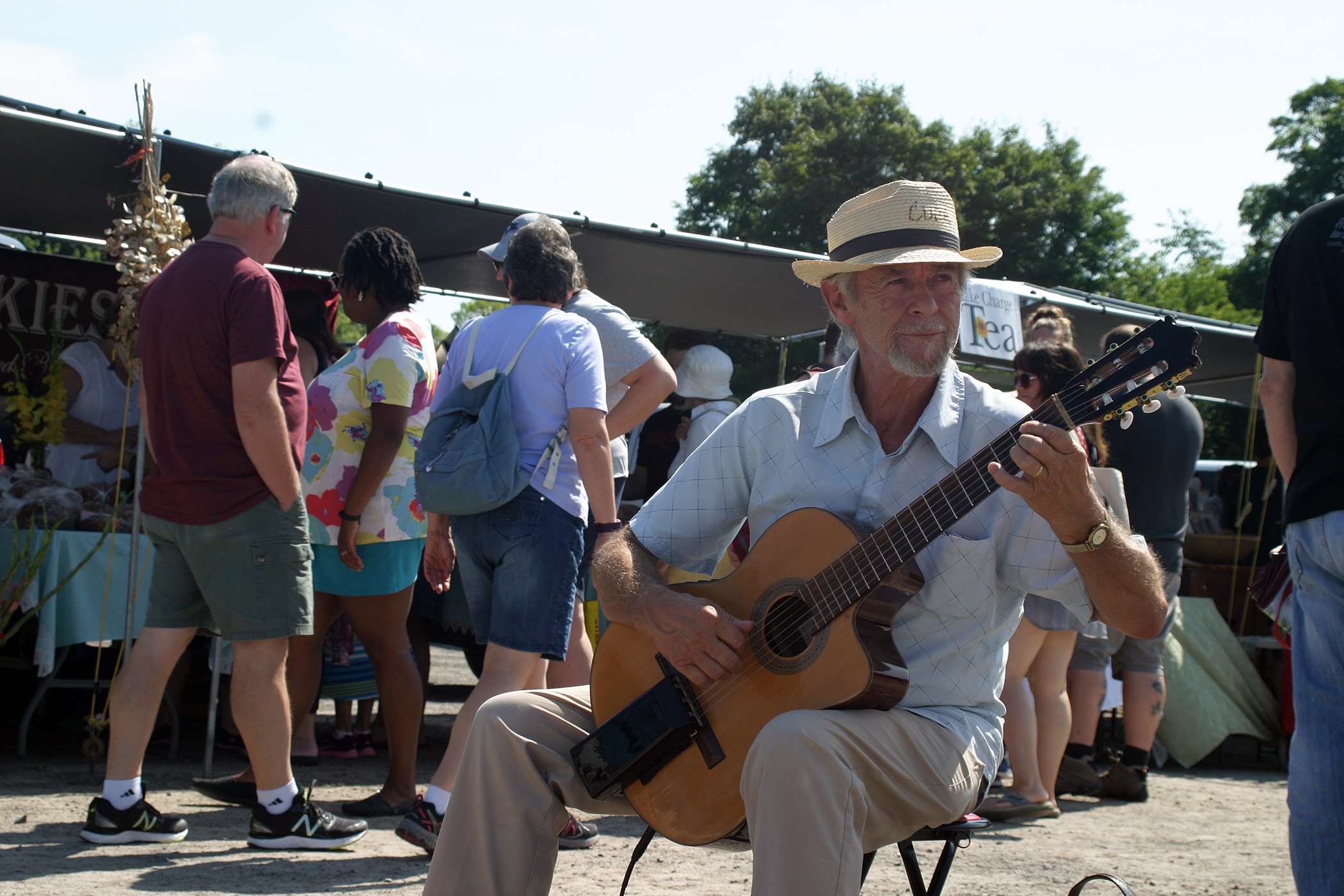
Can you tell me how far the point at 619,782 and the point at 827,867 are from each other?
A: 51 centimetres

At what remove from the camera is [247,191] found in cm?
354

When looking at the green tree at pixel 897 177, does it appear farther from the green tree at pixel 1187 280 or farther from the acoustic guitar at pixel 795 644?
the acoustic guitar at pixel 795 644

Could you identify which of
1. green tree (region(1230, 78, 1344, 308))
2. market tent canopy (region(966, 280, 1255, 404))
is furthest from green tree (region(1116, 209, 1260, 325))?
market tent canopy (region(966, 280, 1255, 404))

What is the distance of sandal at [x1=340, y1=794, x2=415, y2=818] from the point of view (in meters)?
3.95

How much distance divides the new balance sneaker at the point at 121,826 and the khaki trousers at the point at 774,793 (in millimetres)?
1756

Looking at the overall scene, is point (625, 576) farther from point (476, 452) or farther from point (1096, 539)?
point (476, 452)

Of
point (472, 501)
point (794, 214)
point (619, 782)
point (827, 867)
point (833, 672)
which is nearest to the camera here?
point (827, 867)

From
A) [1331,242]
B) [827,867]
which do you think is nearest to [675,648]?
[827,867]

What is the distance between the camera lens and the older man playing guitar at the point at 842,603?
6.33ft

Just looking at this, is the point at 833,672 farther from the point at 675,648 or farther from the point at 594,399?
the point at 594,399

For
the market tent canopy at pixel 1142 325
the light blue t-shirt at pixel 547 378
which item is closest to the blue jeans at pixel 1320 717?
the light blue t-shirt at pixel 547 378

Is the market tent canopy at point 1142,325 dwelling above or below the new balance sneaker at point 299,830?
above

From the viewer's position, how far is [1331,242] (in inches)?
99.6

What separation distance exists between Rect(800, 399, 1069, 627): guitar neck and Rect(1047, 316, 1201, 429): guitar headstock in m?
0.05
